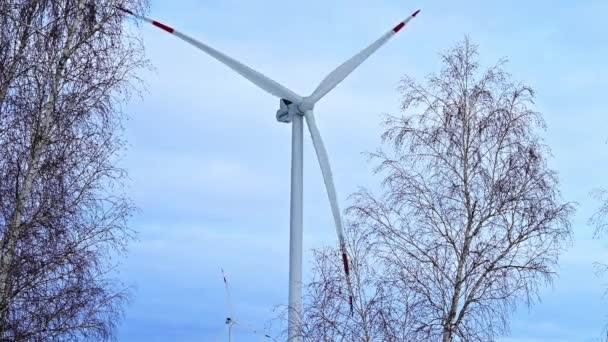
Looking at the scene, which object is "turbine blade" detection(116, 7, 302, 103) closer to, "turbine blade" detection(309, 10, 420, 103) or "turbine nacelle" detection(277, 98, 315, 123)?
"turbine nacelle" detection(277, 98, 315, 123)

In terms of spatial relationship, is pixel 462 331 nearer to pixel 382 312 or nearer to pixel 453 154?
pixel 382 312

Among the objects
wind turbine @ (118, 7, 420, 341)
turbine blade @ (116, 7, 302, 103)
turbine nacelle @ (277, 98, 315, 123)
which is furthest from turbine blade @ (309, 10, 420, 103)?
turbine blade @ (116, 7, 302, 103)

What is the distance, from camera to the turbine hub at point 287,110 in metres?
29.6

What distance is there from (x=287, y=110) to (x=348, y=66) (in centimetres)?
234

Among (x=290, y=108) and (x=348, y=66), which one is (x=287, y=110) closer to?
(x=290, y=108)

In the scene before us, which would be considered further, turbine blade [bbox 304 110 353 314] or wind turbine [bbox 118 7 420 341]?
turbine blade [bbox 304 110 353 314]

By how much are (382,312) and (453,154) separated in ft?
14.2

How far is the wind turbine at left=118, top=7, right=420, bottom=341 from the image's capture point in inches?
1027

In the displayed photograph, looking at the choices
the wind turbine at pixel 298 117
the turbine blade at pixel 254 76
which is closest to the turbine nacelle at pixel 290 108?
the wind turbine at pixel 298 117

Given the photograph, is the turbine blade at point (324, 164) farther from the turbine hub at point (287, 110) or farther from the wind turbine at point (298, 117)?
the turbine hub at point (287, 110)

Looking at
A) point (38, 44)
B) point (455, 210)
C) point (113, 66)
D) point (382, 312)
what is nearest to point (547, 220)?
point (455, 210)

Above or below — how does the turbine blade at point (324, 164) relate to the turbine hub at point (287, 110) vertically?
below

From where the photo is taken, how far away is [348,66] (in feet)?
100

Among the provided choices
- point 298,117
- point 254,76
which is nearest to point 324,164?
point 298,117
